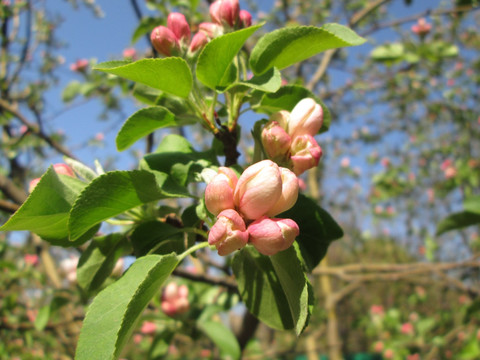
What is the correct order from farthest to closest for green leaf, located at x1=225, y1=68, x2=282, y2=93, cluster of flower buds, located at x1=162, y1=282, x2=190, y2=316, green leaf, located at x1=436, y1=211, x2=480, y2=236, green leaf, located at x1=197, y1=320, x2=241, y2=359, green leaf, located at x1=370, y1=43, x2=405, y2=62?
green leaf, located at x1=370, y1=43, x2=405, y2=62 → cluster of flower buds, located at x1=162, y1=282, x2=190, y2=316 → green leaf, located at x1=436, y1=211, x2=480, y2=236 → green leaf, located at x1=197, y1=320, x2=241, y2=359 → green leaf, located at x1=225, y1=68, x2=282, y2=93

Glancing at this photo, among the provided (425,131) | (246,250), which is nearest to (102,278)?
(246,250)

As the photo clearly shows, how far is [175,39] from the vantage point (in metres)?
0.74

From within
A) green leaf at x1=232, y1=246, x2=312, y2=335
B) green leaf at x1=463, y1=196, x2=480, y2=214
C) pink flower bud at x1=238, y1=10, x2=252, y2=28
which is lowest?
green leaf at x1=463, y1=196, x2=480, y2=214

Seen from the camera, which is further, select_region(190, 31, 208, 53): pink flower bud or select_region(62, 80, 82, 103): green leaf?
select_region(62, 80, 82, 103): green leaf

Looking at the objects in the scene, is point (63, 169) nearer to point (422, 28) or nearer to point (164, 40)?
point (164, 40)

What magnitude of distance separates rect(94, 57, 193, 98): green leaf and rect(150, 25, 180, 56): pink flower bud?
162 mm

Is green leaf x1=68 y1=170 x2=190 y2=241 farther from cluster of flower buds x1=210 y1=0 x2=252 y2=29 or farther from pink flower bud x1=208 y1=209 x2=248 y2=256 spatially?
cluster of flower buds x1=210 y1=0 x2=252 y2=29

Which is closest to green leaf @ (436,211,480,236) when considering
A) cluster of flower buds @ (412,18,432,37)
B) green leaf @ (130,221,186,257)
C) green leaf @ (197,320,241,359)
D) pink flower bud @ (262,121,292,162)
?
green leaf @ (197,320,241,359)

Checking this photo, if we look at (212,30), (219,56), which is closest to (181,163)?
(219,56)

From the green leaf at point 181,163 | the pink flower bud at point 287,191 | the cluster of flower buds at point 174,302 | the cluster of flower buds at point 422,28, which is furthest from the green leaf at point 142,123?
the cluster of flower buds at point 422,28

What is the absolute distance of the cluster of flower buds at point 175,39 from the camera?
724 millimetres

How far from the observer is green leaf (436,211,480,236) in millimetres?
1255

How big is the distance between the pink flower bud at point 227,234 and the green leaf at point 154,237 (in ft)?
0.63

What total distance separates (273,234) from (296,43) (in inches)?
13.0
